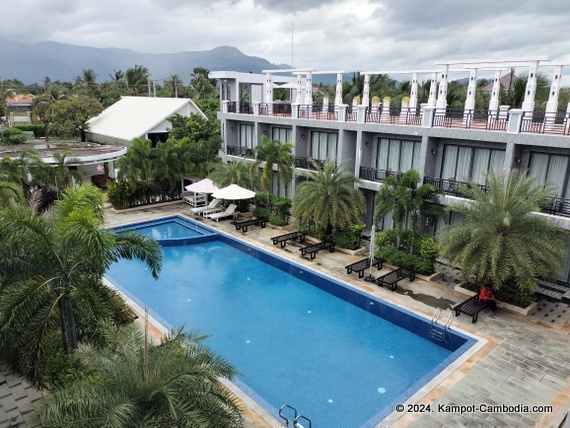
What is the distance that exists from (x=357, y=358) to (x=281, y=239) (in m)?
8.27

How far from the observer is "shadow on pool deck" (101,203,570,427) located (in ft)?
28.7

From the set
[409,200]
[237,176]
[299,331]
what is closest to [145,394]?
[299,331]

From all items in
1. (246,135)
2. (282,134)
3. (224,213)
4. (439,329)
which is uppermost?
(282,134)

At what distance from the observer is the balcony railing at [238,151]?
26.0m

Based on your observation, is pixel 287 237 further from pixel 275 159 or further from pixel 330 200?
pixel 275 159

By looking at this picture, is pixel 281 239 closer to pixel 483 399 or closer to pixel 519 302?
pixel 519 302

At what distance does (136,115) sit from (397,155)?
2976 cm

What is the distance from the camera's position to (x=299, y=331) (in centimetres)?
1284

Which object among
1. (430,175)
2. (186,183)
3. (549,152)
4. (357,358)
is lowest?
(357,358)

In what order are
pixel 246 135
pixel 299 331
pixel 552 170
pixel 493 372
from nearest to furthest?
pixel 493 372
pixel 299 331
pixel 552 170
pixel 246 135

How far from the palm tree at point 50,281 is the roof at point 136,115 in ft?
94.4

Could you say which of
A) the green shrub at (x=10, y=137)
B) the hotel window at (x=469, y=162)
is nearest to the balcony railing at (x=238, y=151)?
the hotel window at (x=469, y=162)

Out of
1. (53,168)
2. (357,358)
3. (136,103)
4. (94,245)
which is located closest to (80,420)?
(94,245)

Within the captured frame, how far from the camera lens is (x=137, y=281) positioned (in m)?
16.2
